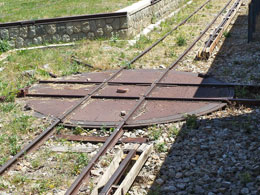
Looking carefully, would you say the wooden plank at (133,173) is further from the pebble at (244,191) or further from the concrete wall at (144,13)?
the concrete wall at (144,13)

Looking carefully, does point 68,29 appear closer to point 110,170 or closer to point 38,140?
point 38,140

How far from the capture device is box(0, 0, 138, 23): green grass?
17.1m

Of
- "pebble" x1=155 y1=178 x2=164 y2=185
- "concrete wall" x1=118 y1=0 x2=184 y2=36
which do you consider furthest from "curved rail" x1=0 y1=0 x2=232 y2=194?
"concrete wall" x1=118 y1=0 x2=184 y2=36

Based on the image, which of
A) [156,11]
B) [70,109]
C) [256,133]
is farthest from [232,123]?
[156,11]

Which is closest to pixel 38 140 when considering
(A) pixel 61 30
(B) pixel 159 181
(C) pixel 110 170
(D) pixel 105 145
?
(D) pixel 105 145

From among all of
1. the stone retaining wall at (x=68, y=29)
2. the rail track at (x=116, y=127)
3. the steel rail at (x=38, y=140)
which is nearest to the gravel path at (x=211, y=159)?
the rail track at (x=116, y=127)

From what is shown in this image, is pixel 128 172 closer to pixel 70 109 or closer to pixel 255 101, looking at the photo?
pixel 70 109

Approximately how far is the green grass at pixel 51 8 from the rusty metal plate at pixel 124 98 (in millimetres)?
7023

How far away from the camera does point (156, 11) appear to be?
1825cm

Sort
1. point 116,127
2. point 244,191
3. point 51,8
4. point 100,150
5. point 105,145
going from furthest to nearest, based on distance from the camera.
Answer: point 51,8 → point 116,127 → point 105,145 → point 100,150 → point 244,191

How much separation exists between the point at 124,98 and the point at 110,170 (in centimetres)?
325

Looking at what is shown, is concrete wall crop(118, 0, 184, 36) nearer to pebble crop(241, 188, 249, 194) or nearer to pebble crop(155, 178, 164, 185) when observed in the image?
pebble crop(155, 178, 164, 185)

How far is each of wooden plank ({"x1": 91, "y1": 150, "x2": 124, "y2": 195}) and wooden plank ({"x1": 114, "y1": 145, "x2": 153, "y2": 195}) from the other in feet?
0.99

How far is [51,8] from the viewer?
1911cm
